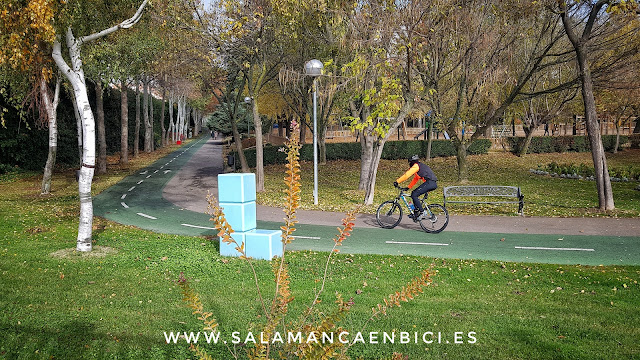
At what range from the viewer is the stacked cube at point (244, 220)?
9.42 metres

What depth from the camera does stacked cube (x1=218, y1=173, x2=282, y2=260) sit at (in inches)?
371

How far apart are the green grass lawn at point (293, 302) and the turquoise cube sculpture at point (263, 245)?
0.49m

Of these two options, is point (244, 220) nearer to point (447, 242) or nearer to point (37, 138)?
point (447, 242)

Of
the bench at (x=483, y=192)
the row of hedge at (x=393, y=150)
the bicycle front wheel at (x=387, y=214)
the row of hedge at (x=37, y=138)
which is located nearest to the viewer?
the bicycle front wheel at (x=387, y=214)

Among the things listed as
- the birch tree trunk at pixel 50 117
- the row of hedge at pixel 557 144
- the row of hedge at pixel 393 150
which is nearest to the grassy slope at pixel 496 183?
the row of hedge at pixel 393 150

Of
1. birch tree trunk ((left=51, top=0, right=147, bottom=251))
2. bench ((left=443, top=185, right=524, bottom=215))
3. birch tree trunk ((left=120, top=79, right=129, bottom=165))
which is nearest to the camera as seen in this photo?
birch tree trunk ((left=51, top=0, right=147, bottom=251))

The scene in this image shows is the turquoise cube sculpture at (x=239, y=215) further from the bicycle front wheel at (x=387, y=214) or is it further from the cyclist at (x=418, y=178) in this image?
the bicycle front wheel at (x=387, y=214)

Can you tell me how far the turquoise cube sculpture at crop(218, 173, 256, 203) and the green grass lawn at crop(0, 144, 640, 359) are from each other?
1177 millimetres

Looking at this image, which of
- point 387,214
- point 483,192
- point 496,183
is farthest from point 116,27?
point 496,183

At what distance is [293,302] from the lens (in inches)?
261

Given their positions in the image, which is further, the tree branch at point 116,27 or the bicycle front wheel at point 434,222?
the bicycle front wheel at point 434,222

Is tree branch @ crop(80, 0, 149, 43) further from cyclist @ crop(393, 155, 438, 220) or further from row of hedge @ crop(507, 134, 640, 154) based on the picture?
row of hedge @ crop(507, 134, 640, 154)

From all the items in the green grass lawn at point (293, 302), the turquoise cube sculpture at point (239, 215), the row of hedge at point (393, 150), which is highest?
the row of hedge at point (393, 150)

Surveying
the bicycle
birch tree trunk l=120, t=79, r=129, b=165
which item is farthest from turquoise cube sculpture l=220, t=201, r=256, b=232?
birch tree trunk l=120, t=79, r=129, b=165
